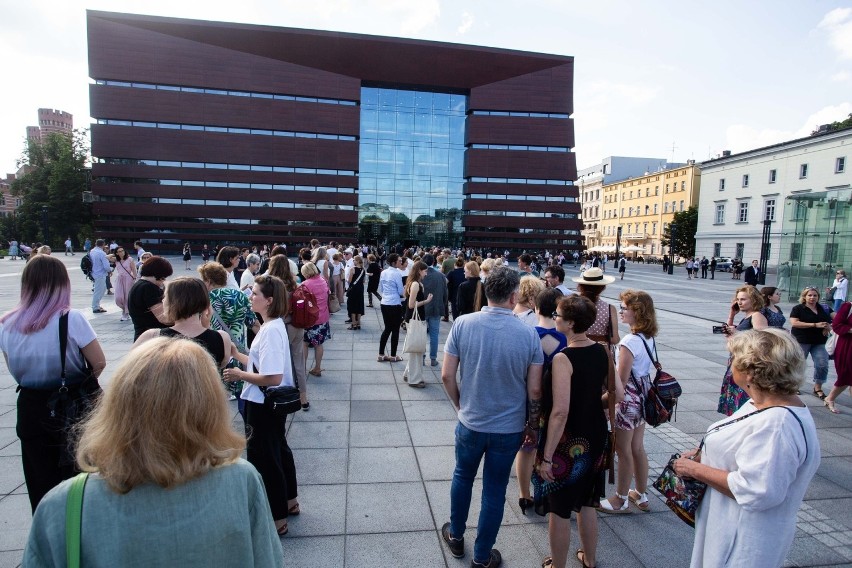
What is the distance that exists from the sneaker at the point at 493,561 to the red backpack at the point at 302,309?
320 centimetres

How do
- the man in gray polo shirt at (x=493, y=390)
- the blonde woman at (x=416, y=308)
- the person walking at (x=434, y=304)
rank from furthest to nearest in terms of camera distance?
1. the person walking at (x=434, y=304)
2. the blonde woman at (x=416, y=308)
3. the man in gray polo shirt at (x=493, y=390)

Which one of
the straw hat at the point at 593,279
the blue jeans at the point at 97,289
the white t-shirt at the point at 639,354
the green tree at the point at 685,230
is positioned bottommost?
the blue jeans at the point at 97,289

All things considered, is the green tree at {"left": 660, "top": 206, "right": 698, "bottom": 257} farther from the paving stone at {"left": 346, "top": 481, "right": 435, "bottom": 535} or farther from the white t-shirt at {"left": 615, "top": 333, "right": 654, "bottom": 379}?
the paving stone at {"left": 346, "top": 481, "right": 435, "bottom": 535}

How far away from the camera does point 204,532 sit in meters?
1.17

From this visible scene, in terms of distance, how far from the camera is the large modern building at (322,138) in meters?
43.5

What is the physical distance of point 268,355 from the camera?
3.03 meters

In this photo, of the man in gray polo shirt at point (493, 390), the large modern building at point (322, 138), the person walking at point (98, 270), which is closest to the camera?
the man in gray polo shirt at point (493, 390)

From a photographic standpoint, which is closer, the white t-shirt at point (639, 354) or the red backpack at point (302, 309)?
the white t-shirt at point (639, 354)

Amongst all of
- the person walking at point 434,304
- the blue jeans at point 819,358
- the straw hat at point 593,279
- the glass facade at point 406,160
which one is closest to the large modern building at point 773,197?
the blue jeans at point 819,358

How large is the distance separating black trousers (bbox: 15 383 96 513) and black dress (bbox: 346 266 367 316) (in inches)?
300

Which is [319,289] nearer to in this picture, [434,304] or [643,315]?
[434,304]

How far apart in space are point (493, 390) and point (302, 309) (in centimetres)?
312

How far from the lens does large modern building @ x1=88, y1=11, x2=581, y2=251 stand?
43.5 meters

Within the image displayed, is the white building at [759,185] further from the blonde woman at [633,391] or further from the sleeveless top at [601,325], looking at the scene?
the blonde woman at [633,391]
